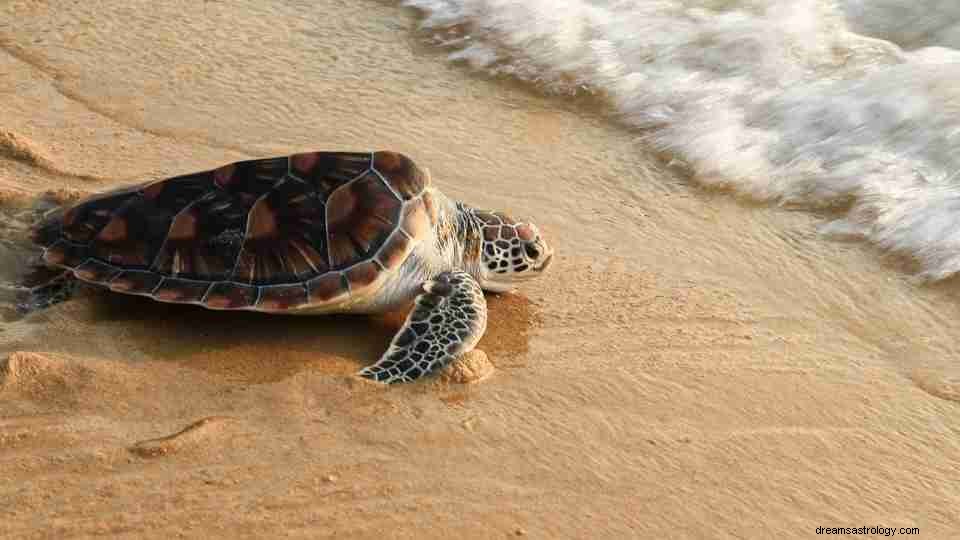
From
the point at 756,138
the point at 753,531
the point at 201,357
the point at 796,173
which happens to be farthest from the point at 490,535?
the point at 756,138

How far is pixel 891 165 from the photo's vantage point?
234 inches

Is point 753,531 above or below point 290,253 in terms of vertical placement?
below

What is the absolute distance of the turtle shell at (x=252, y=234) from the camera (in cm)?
413

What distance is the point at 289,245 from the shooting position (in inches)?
165

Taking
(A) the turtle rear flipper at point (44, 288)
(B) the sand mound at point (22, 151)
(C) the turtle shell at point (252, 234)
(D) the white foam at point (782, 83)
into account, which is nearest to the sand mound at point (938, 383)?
(D) the white foam at point (782, 83)

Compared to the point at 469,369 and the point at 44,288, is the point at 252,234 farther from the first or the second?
the point at 469,369

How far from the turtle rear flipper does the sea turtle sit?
70 mm

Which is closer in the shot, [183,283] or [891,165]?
[183,283]

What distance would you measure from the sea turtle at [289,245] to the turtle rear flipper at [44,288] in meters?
0.07

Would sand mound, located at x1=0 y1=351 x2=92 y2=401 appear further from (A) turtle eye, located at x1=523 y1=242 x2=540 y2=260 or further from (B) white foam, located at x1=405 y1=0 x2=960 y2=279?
(B) white foam, located at x1=405 y1=0 x2=960 y2=279

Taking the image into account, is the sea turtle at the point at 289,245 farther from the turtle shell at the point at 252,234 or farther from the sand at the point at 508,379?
the sand at the point at 508,379

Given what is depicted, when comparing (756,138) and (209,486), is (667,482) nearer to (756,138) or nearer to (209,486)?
(209,486)

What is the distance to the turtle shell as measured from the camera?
4129 mm

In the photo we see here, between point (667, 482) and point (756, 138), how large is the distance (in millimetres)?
3561
